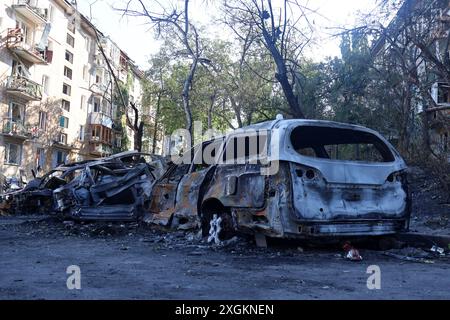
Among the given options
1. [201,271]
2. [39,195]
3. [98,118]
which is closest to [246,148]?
[201,271]

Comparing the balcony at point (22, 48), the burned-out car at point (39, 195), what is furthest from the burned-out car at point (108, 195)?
the balcony at point (22, 48)

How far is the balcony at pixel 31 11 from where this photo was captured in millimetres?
30484

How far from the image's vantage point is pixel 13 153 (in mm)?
32125

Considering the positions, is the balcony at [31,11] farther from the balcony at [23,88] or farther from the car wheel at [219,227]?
the car wheel at [219,227]

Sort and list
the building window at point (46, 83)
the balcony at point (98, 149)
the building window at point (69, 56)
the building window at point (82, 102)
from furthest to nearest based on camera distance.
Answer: the balcony at point (98, 149) → the building window at point (82, 102) → the building window at point (69, 56) → the building window at point (46, 83)

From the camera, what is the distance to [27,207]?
14.0 metres

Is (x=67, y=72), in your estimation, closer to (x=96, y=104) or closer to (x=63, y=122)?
(x=63, y=122)

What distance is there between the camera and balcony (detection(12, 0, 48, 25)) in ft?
100

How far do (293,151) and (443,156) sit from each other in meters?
6.28

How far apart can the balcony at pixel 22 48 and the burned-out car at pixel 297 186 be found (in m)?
26.9

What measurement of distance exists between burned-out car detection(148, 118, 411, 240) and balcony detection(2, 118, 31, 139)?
26246 mm

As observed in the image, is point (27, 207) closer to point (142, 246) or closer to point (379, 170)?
point (142, 246)

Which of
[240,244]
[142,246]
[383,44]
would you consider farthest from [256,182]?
[383,44]

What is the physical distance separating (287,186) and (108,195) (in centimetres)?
547
